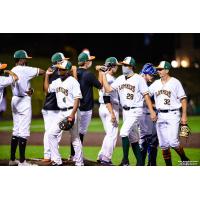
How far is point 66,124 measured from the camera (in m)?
7.83

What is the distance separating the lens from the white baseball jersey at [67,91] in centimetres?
787

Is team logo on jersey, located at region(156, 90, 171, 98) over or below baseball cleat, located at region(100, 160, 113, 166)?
over

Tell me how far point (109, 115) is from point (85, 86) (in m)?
0.49

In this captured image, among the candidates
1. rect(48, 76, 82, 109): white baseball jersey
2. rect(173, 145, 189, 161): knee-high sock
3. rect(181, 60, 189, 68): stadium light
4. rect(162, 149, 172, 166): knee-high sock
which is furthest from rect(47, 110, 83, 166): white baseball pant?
rect(181, 60, 189, 68): stadium light

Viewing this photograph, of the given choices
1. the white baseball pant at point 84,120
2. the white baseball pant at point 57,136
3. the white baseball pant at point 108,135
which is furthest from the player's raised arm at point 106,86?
the white baseball pant at point 57,136

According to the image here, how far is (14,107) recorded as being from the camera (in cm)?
825

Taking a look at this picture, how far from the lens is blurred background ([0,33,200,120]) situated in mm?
8523

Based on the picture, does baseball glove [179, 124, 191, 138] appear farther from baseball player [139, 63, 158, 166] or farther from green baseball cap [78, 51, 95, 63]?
green baseball cap [78, 51, 95, 63]

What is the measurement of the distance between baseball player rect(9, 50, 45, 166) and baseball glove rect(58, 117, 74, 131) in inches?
23.4

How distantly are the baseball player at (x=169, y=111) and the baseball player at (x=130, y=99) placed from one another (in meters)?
0.24

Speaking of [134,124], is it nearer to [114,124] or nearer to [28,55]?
[114,124]

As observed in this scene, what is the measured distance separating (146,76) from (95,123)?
12.2ft
